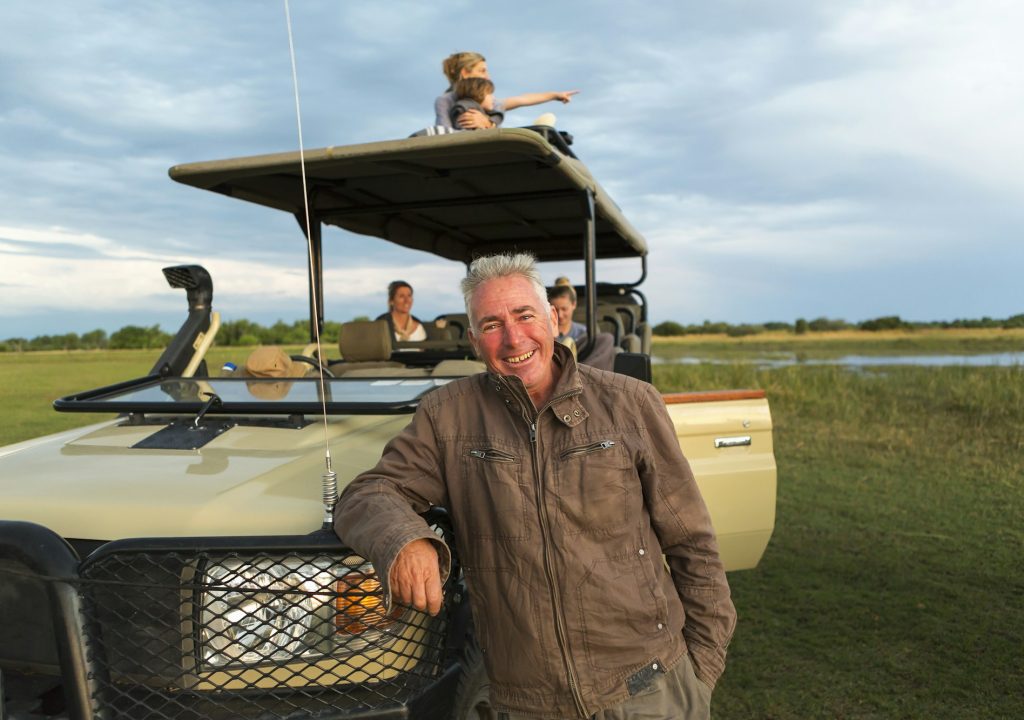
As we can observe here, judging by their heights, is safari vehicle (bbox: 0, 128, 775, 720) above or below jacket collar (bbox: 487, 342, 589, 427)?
below

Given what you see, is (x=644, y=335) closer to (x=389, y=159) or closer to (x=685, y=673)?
(x=389, y=159)

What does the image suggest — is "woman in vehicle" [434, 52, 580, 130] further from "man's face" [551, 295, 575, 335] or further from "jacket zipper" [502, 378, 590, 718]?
"jacket zipper" [502, 378, 590, 718]

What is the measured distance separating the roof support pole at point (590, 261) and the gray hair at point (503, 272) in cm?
159

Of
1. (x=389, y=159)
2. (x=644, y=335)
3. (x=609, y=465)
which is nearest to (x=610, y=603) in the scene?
(x=609, y=465)

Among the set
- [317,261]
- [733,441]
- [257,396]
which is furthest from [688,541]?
[317,261]

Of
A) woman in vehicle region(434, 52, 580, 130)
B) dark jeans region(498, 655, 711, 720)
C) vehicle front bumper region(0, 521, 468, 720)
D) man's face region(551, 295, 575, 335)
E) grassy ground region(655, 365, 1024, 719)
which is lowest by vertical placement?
grassy ground region(655, 365, 1024, 719)

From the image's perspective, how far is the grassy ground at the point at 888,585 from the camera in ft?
12.3

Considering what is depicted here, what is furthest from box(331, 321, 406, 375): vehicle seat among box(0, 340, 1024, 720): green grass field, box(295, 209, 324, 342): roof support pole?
box(0, 340, 1024, 720): green grass field

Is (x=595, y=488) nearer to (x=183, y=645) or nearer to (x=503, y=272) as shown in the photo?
(x=503, y=272)

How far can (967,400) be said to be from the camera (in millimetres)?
13492

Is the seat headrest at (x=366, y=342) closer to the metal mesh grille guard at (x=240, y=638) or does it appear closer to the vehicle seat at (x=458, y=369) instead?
the vehicle seat at (x=458, y=369)

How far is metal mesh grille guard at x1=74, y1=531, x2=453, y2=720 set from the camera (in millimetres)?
1861

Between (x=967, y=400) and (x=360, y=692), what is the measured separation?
547 inches

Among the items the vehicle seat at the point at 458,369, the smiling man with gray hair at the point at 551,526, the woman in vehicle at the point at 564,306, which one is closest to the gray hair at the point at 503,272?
the smiling man with gray hair at the point at 551,526
